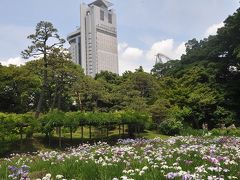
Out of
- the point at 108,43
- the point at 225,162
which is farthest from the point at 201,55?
the point at 108,43

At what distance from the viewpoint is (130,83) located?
4475 cm

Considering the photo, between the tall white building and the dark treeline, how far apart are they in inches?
2417

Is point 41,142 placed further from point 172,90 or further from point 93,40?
point 93,40

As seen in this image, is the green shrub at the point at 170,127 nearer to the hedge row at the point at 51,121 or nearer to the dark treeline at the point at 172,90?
the dark treeline at the point at 172,90

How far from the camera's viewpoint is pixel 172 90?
46531 mm

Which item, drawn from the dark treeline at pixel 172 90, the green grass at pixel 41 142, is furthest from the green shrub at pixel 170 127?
the green grass at pixel 41 142


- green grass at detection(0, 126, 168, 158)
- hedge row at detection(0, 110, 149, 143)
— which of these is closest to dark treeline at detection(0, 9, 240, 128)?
green grass at detection(0, 126, 168, 158)

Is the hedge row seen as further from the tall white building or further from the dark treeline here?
the tall white building

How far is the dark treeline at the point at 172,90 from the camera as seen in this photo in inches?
1633

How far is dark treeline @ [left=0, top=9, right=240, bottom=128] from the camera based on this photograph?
41.5 metres

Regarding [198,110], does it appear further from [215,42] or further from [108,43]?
[108,43]

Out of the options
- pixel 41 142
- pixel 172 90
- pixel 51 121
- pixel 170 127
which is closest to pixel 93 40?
pixel 172 90

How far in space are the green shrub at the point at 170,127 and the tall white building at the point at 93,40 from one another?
71539mm

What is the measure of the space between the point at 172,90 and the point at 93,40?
6648 cm
